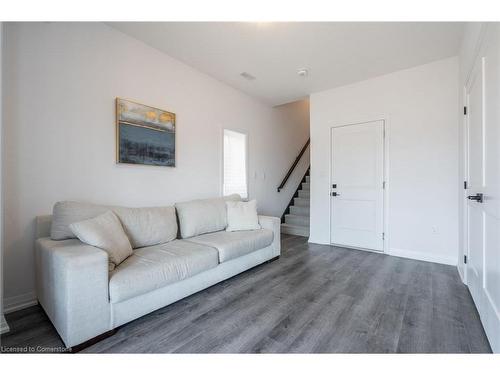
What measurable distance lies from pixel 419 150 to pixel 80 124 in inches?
161

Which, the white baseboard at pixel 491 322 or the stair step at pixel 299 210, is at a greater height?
the stair step at pixel 299 210

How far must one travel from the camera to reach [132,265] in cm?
177

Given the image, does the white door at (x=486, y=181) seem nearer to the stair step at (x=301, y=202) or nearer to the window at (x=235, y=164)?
the window at (x=235, y=164)

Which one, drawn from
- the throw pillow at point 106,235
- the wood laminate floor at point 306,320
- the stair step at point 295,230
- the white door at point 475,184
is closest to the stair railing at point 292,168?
the stair step at point 295,230

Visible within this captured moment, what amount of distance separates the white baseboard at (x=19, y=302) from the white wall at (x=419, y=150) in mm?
4181

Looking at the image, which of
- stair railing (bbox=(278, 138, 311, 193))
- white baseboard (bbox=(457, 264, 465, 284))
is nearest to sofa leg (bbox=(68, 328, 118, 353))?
white baseboard (bbox=(457, 264, 465, 284))

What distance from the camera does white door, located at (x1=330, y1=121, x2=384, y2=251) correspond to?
138 inches

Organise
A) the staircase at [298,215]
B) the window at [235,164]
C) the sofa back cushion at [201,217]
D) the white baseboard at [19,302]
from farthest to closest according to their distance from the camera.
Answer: the staircase at [298,215], the window at [235,164], the sofa back cushion at [201,217], the white baseboard at [19,302]

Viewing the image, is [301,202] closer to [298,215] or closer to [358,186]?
[298,215]

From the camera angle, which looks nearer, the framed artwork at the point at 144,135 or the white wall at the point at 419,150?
the framed artwork at the point at 144,135

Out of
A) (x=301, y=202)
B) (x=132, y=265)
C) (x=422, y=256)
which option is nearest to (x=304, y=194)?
(x=301, y=202)

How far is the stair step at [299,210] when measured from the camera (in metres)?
5.03

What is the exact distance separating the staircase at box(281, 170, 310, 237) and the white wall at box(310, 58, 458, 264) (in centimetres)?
164

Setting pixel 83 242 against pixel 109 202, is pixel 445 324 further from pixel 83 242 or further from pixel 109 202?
pixel 109 202
